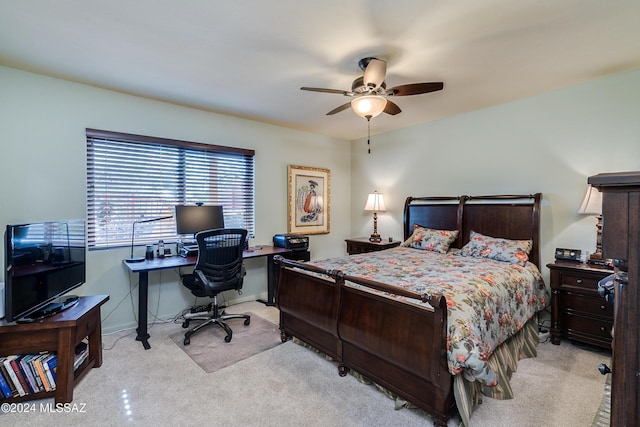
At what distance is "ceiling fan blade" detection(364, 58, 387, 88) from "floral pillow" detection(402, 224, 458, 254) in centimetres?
220

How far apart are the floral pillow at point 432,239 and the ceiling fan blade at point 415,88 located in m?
1.98

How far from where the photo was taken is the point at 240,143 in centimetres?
425

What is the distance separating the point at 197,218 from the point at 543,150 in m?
4.01

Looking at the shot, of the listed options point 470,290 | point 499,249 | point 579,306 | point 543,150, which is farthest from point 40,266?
point 543,150

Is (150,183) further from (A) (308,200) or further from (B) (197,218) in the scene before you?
(A) (308,200)

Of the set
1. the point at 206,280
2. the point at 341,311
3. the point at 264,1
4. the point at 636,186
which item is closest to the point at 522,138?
the point at 341,311

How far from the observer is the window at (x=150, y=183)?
10.6ft

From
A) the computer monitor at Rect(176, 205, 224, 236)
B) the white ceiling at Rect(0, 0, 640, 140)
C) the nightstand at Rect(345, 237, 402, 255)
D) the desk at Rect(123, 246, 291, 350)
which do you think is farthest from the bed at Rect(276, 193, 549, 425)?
the white ceiling at Rect(0, 0, 640, 140)

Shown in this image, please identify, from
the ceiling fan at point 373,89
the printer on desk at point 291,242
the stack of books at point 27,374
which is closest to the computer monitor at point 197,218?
the printer on desk at point 291,242

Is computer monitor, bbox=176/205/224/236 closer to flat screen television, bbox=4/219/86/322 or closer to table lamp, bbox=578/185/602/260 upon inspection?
flat screen television, bbox=4/219/86/322

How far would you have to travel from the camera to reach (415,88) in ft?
8.38

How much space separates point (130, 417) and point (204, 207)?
226 cm

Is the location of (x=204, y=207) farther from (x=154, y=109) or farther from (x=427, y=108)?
(x=427, y=108)

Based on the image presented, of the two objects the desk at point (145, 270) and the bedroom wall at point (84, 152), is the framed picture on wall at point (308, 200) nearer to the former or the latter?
the bedroom wall at point (84, 152)
